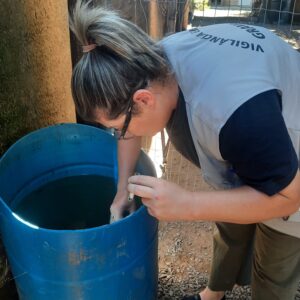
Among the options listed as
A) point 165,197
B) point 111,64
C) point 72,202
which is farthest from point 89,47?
point 72,202

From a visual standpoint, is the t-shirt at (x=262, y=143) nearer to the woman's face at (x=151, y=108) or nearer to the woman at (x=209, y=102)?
the woman at (x=209, y=102)

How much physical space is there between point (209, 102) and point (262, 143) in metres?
0.13

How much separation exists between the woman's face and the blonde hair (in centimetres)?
2

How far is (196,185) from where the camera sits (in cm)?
223

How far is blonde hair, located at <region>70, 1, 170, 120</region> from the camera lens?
80 cm

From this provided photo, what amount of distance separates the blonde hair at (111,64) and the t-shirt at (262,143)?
20 centimetres

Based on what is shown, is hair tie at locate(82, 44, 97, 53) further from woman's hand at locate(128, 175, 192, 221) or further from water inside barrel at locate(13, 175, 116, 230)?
water inside barrel at locate(13, 175, 116, 230)

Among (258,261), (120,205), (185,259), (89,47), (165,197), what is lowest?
(185,259)

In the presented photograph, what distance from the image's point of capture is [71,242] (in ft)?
2.97

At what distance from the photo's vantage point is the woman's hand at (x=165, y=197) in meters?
0.84

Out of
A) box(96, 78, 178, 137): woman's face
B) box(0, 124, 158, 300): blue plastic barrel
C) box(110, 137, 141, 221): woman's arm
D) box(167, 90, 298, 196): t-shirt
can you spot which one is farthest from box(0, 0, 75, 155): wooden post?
box(167, 90, 298, 196): t-shirt

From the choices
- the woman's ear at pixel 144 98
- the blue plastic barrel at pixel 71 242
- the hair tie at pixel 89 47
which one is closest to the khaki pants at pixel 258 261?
the blue plastic barrel at pixel 71 242

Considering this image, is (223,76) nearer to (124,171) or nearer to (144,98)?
(144,98)

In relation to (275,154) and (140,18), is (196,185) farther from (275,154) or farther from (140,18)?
(275,154)
